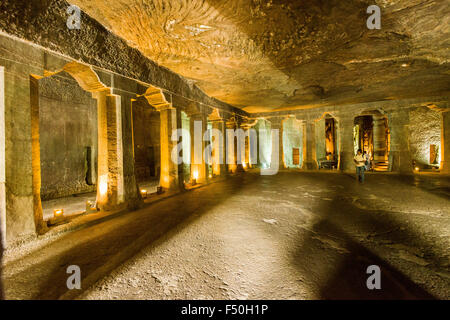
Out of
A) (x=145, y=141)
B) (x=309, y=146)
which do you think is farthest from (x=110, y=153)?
(x=309, y=146)

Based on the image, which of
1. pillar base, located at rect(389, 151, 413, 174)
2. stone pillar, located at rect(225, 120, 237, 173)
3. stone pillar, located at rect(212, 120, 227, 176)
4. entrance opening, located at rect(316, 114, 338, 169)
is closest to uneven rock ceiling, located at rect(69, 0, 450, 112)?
stone pillar, located at rect(212, 120, 227, 176)

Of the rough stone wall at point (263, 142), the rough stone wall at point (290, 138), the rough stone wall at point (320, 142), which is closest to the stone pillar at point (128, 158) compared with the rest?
the rough stone wall at point (290, 138)

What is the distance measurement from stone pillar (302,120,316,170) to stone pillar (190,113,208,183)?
841 cm

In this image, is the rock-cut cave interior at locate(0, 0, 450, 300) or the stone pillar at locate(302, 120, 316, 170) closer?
the rock-cut cave interior at locate(0, 0, 450, 300)

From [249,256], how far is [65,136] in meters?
9.30

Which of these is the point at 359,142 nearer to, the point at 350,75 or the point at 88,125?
the point at 350,75

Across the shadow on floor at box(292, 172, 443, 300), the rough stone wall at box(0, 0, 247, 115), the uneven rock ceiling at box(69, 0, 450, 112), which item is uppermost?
the uneven rock ceiling at box(69, 0, 450, 112)

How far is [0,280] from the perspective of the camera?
2477mm

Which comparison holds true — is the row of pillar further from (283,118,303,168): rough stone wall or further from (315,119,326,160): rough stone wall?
(315,119,326,160): rough stone wall

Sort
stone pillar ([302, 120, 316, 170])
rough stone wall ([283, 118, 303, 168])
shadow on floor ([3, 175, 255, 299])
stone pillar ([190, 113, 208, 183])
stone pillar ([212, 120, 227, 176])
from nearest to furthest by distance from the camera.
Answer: shadow on floor ([3, 175, 255, 299]) < stone pillar ([190, 113, 208, 183]) < stone pillar ([212, 120, 227, 176]) < stone pillar ([302, 120, 316, 170]) < rough stone wall ([283, 118, 303, 168])

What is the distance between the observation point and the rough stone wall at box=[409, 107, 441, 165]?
13.3m

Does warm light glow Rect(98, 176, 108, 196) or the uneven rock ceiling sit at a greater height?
the uneven rock ceiling

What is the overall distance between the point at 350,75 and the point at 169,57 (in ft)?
21.6

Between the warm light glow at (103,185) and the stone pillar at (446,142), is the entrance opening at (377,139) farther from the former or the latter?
the warm light glow at (103,185)
